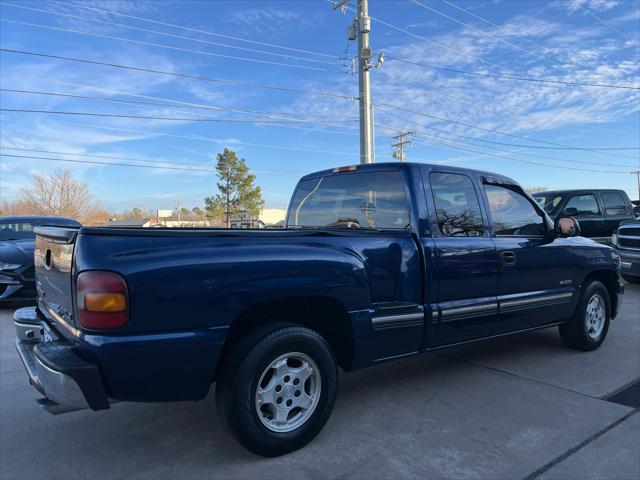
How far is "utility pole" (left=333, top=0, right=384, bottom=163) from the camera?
17.4m

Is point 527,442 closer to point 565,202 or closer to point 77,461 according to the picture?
point 77,461

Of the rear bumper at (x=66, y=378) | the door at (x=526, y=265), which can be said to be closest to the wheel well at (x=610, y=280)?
the door at (x=526, y=265)

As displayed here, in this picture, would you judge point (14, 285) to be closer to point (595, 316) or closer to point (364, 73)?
point (595, 316)

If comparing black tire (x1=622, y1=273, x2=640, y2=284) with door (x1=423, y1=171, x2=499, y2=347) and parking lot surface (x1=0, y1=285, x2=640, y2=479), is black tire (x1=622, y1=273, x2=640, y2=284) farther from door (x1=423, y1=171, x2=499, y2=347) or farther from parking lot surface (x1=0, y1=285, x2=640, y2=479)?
door (x1=423, y1=171, x2=499, y2=347)

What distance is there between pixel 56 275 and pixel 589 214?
10894 millimetres

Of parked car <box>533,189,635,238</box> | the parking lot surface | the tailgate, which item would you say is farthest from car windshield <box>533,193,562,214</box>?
the tailgate

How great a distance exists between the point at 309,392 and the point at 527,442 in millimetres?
1463

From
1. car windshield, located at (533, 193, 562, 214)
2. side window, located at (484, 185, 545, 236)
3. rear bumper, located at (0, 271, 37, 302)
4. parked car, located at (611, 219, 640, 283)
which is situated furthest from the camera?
car windshield, located at (533, 193, 562, 214)

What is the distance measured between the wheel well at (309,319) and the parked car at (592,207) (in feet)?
27.7

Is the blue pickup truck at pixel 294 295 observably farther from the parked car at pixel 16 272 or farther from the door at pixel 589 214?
the door at pixel 589 214

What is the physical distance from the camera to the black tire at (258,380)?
8.64ft

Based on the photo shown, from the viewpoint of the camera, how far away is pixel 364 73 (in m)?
18.0

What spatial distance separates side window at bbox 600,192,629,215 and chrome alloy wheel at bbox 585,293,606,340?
21.7ft

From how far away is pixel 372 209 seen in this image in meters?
3.91
